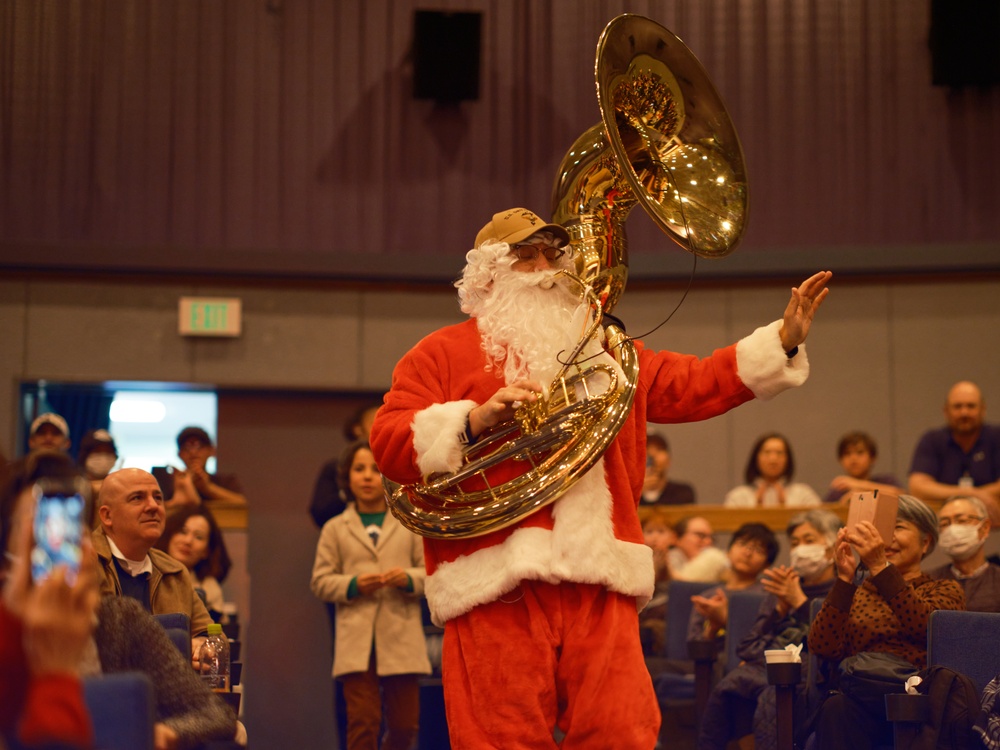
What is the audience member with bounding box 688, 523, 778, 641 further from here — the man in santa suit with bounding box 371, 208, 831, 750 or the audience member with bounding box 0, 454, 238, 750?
the audience member with bounding box 0, 454, 238, 750

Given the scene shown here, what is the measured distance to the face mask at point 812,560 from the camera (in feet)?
15.0

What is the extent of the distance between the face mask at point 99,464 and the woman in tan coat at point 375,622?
3.95 feet

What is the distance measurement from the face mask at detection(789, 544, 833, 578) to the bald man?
7.11 feet

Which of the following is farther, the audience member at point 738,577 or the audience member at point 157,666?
the audience member at point 738,577

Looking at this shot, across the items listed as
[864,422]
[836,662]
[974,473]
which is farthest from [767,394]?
[864,422]

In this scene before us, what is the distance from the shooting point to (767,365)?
9.83ft

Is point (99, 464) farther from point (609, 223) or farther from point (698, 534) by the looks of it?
point (609, 223)

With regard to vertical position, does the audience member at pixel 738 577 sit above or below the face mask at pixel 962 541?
below

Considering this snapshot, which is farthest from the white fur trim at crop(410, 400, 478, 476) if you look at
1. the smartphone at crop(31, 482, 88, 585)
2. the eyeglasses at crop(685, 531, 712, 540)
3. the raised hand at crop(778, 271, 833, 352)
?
the eyeglasses at crop(685, 531, 712, 540)

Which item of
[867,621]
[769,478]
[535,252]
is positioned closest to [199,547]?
[535,252]

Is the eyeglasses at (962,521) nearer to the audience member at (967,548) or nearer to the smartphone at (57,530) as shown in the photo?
the audience member at (967,548)

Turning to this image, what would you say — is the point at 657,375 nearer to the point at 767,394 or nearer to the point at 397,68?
the point at 767,394

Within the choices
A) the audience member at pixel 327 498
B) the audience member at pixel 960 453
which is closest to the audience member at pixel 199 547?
the audience member at pixel 327 498

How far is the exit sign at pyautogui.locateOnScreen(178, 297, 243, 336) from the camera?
760cm
